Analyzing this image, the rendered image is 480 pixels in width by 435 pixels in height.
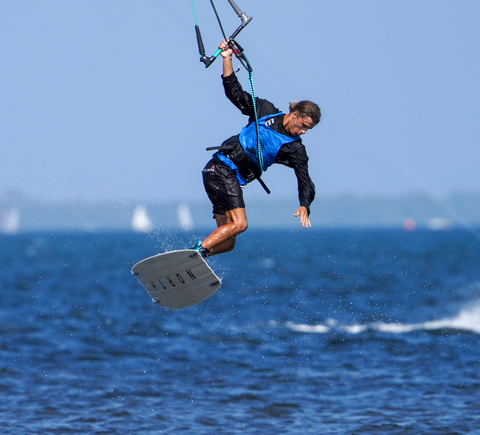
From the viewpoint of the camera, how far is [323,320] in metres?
25.5

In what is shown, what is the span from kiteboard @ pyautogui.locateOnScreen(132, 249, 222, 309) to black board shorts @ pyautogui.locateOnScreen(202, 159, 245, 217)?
33.9 inches

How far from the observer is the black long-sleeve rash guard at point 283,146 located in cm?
968

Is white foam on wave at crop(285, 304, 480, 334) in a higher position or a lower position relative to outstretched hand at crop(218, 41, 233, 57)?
lower

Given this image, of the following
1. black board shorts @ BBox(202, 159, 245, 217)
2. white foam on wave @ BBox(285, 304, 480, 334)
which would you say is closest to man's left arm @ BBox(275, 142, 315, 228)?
black board shorts @ BBox(202, 159, 245, 217)

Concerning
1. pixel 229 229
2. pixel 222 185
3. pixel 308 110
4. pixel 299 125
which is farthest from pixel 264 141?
pixel 229 229

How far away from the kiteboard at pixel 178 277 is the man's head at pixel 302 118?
2.19 m

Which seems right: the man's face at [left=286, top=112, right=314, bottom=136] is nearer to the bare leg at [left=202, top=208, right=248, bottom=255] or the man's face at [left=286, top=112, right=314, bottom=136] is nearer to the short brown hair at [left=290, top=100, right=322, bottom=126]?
the short brown hair at [left=290, top=100, right=322, bottom=126]

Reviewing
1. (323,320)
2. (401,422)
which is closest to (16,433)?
(401,422)

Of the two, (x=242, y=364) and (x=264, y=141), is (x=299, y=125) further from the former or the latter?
(x=242, y=364)

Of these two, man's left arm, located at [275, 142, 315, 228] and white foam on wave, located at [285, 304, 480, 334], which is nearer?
man's left arm, located at [275, 142, 315, 228]

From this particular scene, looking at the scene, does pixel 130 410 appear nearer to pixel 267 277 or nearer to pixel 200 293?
pixel 200 293

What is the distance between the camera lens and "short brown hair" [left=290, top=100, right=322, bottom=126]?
954cm

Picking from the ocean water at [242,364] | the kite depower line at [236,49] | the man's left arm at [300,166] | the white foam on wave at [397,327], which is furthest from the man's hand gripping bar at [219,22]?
the white foam on wave at [397,327]

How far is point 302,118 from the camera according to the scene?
955cm
